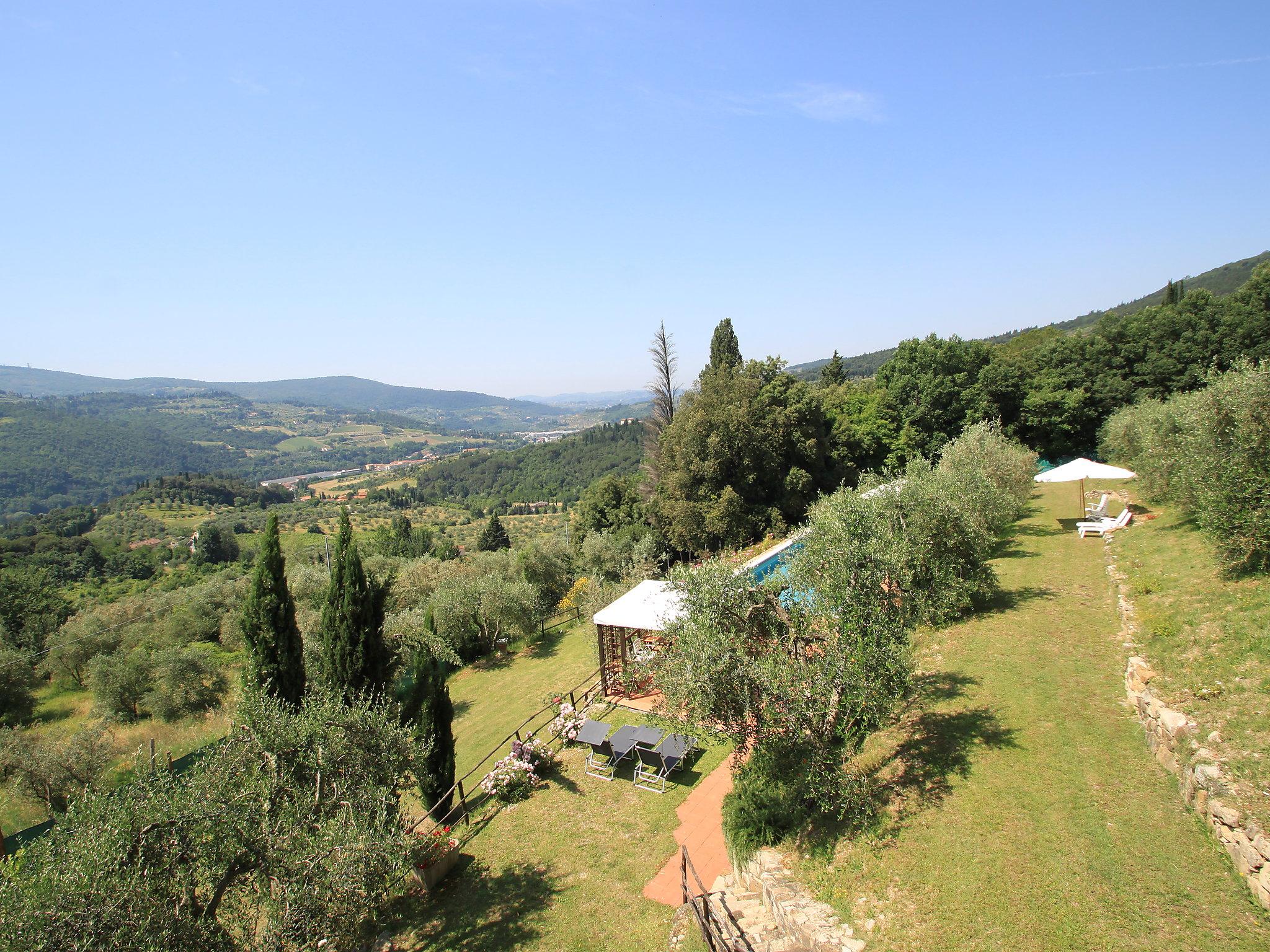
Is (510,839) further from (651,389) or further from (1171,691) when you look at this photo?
(651,389)

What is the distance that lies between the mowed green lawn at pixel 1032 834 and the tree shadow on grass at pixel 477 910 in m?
3.95

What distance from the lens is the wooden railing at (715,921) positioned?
6438 mm

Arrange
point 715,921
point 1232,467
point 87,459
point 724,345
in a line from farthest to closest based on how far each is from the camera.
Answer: point 87,459 → point 724,345 → point 1232,467 → point 715,921

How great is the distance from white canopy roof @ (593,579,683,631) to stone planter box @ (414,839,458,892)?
18.2 feet

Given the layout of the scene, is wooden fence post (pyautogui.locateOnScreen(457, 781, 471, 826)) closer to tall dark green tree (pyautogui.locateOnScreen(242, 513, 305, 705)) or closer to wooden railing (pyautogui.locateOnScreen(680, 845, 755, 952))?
tall dark green tree (pyautogui.locateOnScreen(242, 513, 305, 705))

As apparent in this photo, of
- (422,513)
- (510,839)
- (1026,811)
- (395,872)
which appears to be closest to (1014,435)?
(1026,811)

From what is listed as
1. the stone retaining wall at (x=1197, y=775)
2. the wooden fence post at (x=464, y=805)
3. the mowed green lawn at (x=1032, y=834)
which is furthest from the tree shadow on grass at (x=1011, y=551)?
the wooden fence post at (x=464, y=805)

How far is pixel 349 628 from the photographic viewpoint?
12.3m

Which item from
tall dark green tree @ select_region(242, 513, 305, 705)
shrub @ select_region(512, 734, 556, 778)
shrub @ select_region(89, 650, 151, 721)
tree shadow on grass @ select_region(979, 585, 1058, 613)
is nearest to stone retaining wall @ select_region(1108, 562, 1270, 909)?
tree shadow on grass @ select_region(979, 585, 1058, 613)

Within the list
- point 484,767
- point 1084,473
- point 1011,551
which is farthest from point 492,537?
point 1084,473

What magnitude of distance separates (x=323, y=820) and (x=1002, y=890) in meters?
7.59

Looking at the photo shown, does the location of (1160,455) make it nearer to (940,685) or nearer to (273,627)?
(940,685)

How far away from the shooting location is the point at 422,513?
97250 millimetres

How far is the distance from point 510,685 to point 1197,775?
16477 millimetres
